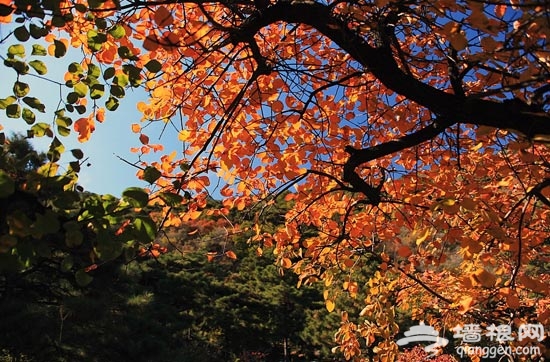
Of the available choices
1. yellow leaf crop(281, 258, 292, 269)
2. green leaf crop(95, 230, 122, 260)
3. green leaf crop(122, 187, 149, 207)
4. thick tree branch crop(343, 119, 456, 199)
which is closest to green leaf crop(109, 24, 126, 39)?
green leaf crop(122, 187, 149, 207)

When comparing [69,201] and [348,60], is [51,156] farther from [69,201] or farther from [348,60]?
[348,60]

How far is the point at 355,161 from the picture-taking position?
2.41m

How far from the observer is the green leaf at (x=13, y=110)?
193cm

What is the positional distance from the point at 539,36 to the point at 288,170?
6.54 ft

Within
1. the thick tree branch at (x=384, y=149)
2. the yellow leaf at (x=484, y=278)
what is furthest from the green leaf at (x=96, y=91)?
the yellow leaf at (x=484, y=278)

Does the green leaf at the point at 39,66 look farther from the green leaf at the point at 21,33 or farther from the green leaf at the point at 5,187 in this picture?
the green leaf at the point at 5,187

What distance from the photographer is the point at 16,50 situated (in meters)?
1.95

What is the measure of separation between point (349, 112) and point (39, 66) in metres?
2.27

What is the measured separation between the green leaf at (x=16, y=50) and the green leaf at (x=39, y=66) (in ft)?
0.33

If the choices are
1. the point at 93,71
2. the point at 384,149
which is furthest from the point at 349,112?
the point at 93,71

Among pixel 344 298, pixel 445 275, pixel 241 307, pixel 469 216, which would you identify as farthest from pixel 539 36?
pixel 241 307

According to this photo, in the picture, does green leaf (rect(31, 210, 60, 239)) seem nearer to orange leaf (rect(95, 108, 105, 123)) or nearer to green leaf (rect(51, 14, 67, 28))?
green leaf (rect(51, 14, 67, 28))

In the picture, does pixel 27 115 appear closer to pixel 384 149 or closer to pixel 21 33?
pixel 21 33

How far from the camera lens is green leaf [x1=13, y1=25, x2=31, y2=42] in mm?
1748
